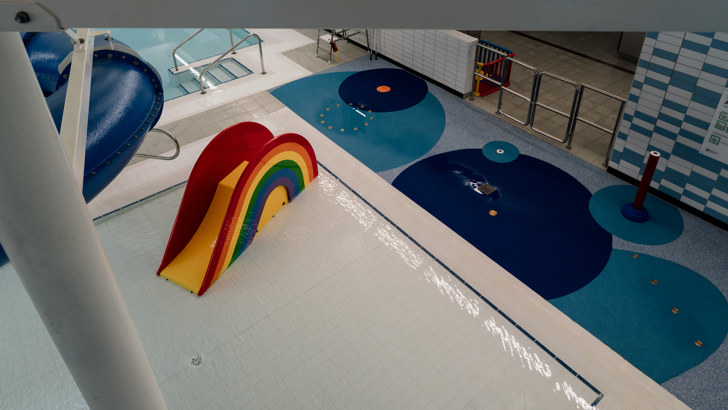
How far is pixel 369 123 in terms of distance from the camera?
7.37 metres

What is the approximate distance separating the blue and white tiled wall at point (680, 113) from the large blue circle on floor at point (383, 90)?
10.3 ft

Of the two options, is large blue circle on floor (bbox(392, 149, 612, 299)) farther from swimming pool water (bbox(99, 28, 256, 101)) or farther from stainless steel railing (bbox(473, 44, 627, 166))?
swimming pool water (bbox(99, 28, 256, 101))

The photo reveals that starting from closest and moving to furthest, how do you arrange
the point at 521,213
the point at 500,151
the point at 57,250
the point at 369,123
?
1. the point at 57,250
2. the point at 521,213
3. the point at 500,151
4. the point at 369,123

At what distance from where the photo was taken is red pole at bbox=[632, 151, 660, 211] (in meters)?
5.25

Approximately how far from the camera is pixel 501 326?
4273mm

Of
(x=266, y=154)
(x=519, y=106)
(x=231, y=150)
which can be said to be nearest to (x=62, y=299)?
(x=266, y=154)

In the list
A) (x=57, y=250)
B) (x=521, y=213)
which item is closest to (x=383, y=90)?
(x=521, y=213)

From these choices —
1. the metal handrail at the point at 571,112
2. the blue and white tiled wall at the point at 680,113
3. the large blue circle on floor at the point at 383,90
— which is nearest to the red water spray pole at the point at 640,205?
the blue and white tiled wall at the point at 680,113

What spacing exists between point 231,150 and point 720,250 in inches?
194

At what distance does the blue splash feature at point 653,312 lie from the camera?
431 cm

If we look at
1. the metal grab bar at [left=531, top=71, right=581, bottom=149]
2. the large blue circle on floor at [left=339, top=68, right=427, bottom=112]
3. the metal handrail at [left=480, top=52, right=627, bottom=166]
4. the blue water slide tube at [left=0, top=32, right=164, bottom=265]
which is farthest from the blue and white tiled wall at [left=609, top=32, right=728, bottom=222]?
the blue water slide tube at [left=0, top=32, right=164, bottom=265]

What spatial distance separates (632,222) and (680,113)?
1.20 meters

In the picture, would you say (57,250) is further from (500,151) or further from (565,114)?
(565,114)

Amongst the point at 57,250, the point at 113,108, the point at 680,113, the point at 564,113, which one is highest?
the point at 57,250
